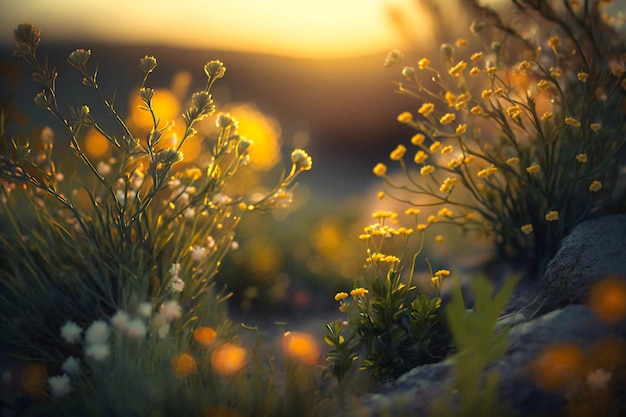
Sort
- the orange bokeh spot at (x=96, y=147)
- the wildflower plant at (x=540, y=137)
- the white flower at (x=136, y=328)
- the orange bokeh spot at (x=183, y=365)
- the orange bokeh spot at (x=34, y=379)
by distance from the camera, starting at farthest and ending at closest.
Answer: the orange bokeh spot at (x=96, y=147)
the wildflower plant at (x=540, y=137)
the orange bokeh spot at (x=34, y=379)
the orange bokeh spot at (x=183, y=365)
the white flower at (x=136, y=328)

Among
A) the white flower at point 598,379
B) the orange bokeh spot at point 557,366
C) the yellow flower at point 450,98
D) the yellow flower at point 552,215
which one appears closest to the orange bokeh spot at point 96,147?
the yellow flower at point 450,98

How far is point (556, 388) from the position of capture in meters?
2.11

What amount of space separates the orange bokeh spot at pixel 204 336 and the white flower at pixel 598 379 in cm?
164

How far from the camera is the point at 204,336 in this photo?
112 inches

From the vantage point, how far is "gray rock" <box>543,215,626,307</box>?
258 centimetres

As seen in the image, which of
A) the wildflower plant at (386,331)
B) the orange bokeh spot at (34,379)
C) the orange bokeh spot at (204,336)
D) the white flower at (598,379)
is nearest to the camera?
the white flower at (598,379)

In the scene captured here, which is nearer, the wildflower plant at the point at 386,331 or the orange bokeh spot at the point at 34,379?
the wildflower plant at the point at 386,331

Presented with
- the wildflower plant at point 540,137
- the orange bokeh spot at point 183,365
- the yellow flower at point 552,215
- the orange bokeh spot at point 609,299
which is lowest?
the orange bokeh spot at point 609,299

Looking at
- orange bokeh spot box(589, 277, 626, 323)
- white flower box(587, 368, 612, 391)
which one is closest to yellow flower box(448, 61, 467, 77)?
orange bokeh spot box(589, 277, 626, 323)

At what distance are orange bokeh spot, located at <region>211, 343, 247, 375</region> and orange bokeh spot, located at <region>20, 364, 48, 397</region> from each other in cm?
78

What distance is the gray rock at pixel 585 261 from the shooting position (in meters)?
2.58

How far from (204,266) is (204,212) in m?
0.37

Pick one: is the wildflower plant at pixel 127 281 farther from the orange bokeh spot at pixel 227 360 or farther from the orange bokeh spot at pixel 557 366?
the orange bokeh spot at pixel 557 366

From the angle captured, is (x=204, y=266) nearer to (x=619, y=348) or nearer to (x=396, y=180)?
(x=619, y=348)
